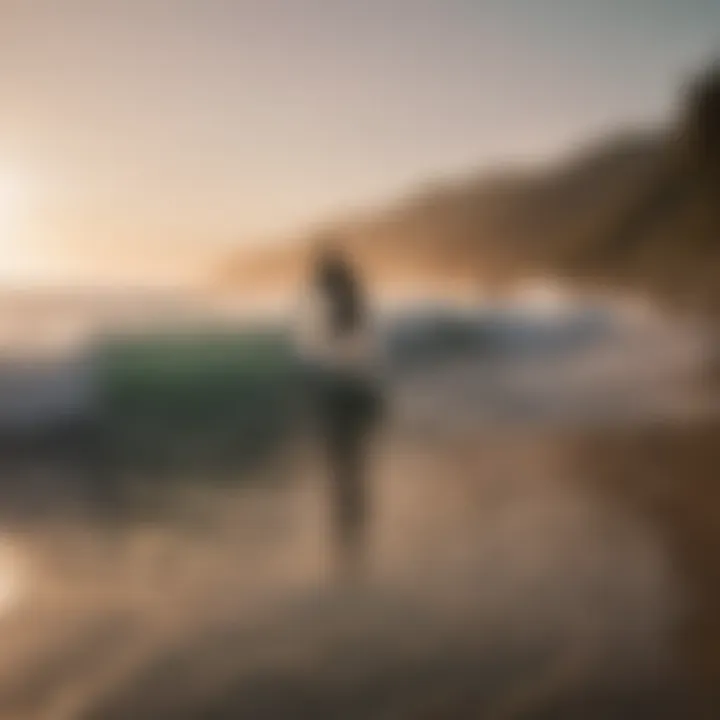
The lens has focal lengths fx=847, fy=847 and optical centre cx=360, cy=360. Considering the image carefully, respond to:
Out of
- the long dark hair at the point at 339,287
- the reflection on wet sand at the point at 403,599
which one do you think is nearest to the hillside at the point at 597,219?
the long dark hair at the point at 339,287

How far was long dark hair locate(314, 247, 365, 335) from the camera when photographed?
855 mm

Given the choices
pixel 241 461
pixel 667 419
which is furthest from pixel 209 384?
pixel 667 419

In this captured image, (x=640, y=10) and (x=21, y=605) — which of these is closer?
(x=21, y=605)

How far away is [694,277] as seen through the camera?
901 mm

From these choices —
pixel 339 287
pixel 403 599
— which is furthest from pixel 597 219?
pixel 403 599

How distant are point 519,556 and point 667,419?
21cm

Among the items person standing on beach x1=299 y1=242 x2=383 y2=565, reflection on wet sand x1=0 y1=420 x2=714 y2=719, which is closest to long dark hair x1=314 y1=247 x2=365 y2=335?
person standing on beach x1=299 y1=242 x2=383 y2=565

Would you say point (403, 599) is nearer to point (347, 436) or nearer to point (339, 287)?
point (347, 436)

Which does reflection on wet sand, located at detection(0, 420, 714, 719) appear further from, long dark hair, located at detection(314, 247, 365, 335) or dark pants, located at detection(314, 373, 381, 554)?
long dark hair, located at detection(314, 247, 365, 335)

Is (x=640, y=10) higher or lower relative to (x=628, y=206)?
higher

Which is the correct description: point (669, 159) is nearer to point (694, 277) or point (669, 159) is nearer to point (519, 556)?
point (694, 277)

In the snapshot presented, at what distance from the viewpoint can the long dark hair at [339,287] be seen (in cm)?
85

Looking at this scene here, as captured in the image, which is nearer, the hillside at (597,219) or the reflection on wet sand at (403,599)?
the reflection on wet sand at (403,599)

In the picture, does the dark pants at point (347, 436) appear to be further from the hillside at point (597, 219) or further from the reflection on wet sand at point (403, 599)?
the hillside at point (597, 219)
